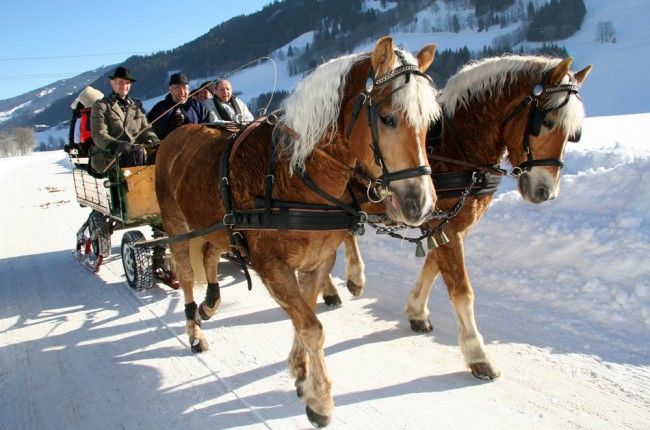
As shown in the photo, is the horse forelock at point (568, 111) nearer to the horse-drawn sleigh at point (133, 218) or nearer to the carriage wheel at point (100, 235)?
the horse-drawn sleigh at point (133, 218)

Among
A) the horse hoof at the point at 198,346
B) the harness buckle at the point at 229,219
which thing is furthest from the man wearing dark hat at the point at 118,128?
the harness buckle at the point at 229,219

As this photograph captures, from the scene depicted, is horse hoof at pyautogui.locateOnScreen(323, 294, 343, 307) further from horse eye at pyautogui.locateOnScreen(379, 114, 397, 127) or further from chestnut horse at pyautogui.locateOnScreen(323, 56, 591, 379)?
horse eye at pyautogui.locateOnScreen(379, 114, 397, 127)

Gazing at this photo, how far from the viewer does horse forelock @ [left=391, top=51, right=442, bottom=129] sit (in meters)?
2.05

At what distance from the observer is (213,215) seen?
316 cm

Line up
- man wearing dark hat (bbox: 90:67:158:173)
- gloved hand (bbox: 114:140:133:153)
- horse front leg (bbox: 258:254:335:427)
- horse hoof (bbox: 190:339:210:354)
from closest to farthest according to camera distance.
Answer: horse front leg (bbox: 258:254:335:427) → horse hoof (bbox: 190:339:210:354) → gloved hand (bbox: 114:140:133:153) → man wearing dark hat (bbox: 90:67:158:173)

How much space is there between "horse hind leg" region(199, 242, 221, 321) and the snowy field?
0.22 metres

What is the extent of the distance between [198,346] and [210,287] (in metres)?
0.58

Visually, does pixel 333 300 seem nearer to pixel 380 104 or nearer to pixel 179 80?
pixel 380 104

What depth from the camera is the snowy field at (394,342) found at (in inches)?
113

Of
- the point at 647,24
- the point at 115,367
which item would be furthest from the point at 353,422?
the point at 647,24

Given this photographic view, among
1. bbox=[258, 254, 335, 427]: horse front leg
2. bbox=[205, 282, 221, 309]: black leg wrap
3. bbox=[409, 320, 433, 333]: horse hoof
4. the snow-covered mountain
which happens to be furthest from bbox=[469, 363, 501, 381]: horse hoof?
the snow-covered mountain

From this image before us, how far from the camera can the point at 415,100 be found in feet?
6.74

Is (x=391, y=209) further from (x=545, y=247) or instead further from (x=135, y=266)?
(x=135, y=266)

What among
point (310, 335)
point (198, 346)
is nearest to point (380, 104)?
point (310, 335)
